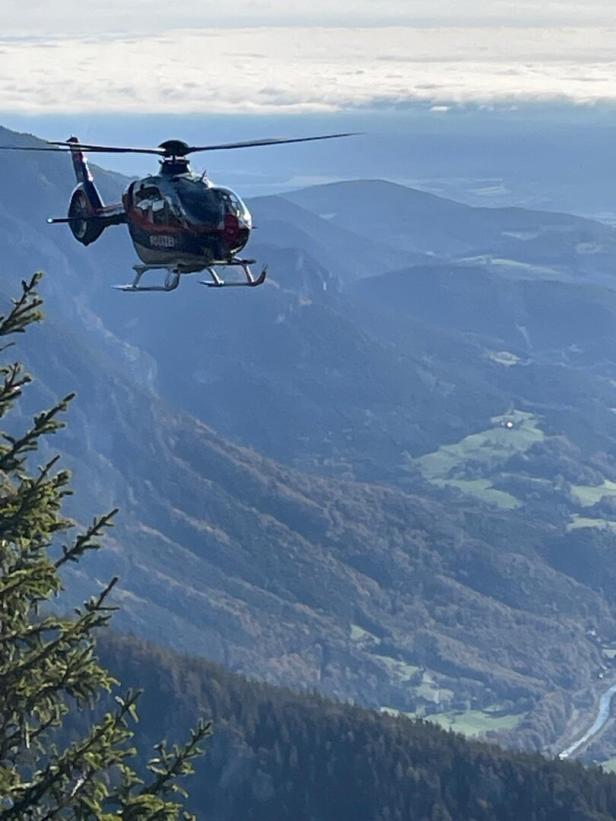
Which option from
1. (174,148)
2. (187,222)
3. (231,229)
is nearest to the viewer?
(231,229)

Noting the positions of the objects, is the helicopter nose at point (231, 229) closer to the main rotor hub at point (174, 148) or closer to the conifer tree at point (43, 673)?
the main rotor hub at point (174, 148)

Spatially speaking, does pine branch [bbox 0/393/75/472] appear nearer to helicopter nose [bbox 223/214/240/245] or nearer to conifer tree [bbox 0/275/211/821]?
conifer tree [bbox 0/275/211/821]

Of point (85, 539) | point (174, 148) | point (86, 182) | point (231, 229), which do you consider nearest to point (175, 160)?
point (174, 148)

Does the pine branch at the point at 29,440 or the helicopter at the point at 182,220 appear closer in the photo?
the pine branch at the point at 29,440

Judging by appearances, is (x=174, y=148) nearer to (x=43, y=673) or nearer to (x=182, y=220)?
(x=182, y=220)

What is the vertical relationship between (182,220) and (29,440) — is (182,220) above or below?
below

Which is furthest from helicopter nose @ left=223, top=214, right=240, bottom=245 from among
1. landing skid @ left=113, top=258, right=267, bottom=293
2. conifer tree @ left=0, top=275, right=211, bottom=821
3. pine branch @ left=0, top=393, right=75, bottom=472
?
pine branch @ left=0, top=393, right=75, bottom=472

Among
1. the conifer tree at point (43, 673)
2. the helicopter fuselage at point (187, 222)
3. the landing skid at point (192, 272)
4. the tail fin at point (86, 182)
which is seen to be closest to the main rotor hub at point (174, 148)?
the helicopter fuselage at point (187, 222)

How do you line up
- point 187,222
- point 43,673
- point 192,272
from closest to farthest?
point 43,673, point 192,272, point 187,222
